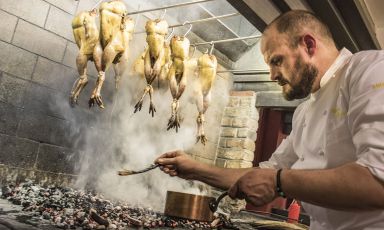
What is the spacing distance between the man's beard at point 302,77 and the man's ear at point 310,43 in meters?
0.09

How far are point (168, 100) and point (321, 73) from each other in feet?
12.1

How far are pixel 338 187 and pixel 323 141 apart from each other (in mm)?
633

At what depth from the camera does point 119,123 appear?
16.1 ft

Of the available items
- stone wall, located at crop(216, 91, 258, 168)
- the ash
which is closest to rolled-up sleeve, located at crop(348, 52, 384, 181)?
the ash

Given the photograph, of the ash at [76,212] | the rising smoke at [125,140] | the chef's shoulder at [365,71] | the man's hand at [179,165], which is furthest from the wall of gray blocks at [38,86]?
the chef's shoulder at [365,71]

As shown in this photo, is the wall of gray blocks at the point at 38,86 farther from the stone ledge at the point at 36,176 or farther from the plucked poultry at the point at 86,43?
Answer: the plucked poultry at the point at 86,43

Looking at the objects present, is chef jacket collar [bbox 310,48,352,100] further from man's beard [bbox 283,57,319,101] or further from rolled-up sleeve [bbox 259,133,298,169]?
rolled-up sleeve [bbox 259,133,298,169]

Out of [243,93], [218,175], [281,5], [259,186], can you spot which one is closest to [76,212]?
[218,175]

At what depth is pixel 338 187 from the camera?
1533 millimetres

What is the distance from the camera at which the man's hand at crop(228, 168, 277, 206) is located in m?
1.73

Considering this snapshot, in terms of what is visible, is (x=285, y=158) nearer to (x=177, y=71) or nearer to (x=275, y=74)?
(x=275, y=74)

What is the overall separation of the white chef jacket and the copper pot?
3.72ft

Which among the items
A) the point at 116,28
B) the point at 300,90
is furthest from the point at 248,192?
the point at 116,28

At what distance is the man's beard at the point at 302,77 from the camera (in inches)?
91.3
